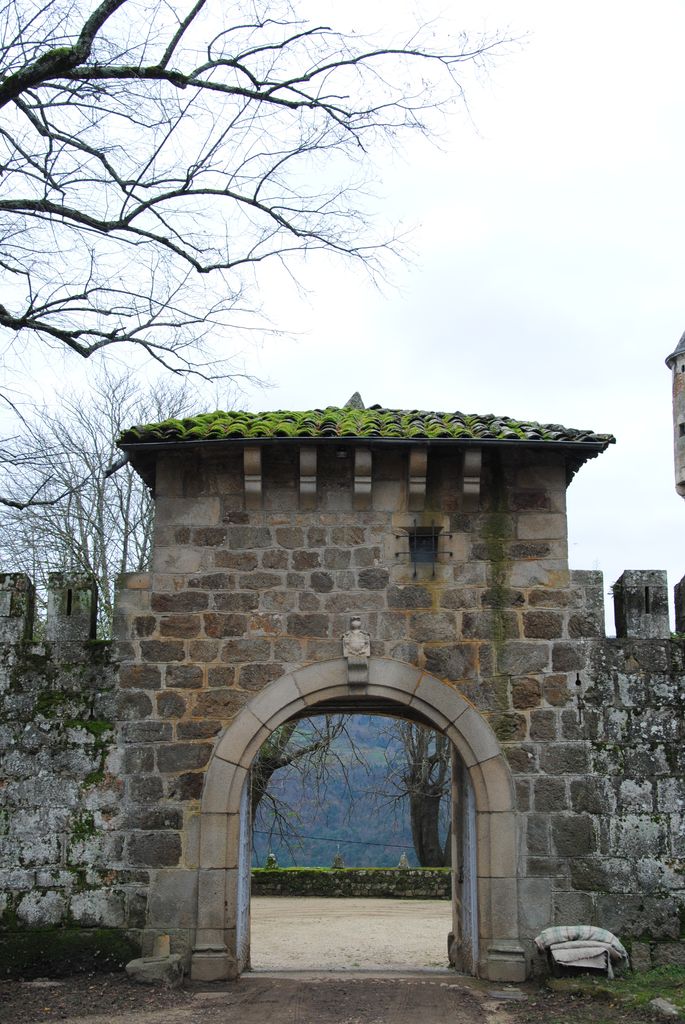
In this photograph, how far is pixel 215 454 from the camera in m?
8.02

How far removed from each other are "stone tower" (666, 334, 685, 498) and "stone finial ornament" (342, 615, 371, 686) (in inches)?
523

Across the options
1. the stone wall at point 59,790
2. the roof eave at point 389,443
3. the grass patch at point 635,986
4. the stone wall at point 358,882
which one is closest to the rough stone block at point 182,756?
the stone wall at point 59,790

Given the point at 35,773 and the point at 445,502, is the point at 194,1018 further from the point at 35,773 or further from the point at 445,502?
the point at 445,502

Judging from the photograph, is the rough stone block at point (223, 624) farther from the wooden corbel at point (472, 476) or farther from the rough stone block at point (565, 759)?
the rough stone block at point (565, 759)

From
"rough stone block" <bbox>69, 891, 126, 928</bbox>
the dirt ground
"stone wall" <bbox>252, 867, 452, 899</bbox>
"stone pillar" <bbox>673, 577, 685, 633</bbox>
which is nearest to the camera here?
the dirt ground

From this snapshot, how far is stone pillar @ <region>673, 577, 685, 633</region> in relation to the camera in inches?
317

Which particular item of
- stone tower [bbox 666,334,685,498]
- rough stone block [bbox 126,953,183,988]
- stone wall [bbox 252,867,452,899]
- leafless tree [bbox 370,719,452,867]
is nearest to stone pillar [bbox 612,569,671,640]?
rough stone block [bbox 126,953,183,988]

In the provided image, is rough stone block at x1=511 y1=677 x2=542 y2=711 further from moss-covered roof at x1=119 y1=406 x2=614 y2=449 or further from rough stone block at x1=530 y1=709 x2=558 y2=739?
moss-covered roof at x1=119 y1=406 x2=614 y2=449

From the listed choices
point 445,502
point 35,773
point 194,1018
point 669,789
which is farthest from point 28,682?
point 669,789

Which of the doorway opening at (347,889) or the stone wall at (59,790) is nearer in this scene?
the stone wall at (59,790)

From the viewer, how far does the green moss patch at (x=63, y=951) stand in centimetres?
723

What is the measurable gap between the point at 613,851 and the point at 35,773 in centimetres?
408

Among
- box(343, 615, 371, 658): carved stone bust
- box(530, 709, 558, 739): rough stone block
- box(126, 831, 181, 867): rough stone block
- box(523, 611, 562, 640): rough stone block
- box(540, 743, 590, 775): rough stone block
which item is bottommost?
box(126, 831, 181, 867): rough stone block

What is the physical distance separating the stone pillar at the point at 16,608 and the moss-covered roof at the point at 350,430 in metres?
1.31
